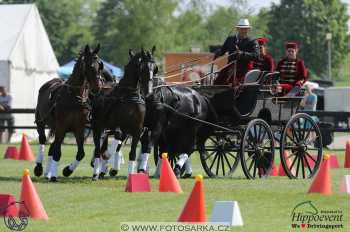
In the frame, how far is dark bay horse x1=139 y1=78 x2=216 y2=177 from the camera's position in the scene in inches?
695

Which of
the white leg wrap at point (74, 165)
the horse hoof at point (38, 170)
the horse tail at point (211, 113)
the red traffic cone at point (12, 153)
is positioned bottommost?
the red traffic cone at point (12, 153)

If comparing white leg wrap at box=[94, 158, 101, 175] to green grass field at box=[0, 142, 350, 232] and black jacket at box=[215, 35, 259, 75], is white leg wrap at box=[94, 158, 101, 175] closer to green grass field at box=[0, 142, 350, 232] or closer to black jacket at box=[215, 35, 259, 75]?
green grass field at box=[0, 142, 350, 232]

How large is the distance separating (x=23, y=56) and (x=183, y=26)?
47.8m

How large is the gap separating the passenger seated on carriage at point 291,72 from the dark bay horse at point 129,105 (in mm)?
2874

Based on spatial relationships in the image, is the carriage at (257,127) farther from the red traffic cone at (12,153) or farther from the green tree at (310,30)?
the green tree at (310,30)

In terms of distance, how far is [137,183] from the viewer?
49.6ft

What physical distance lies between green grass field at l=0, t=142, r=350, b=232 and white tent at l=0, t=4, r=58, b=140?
1588 cm

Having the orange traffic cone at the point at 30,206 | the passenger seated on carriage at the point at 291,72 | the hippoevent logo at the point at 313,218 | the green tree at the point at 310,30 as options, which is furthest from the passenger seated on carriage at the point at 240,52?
the green tree at the point at 310,30

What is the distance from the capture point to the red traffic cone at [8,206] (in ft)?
40.2

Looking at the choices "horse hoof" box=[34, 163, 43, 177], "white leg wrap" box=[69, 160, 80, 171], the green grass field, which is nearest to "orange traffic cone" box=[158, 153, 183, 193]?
the green grass field

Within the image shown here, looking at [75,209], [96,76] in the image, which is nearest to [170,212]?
[75,209]

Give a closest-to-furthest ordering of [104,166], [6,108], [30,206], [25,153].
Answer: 1. [30,206]
2. [104,166]
3. [25,153]
4. [6,108]

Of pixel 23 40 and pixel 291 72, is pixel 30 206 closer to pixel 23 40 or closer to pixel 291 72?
pixel 291 72

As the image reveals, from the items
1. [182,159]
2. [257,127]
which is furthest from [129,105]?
[257,127]
